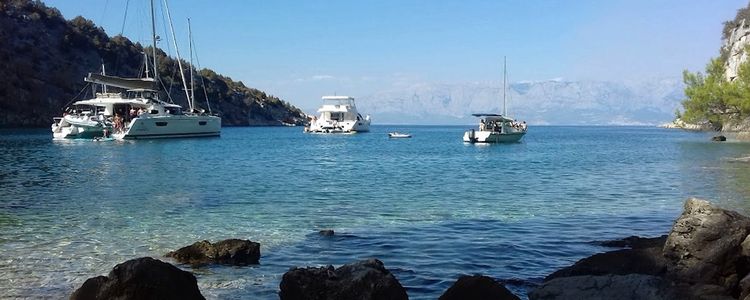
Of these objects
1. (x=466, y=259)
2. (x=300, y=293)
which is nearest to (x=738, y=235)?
(x=466, y=259)

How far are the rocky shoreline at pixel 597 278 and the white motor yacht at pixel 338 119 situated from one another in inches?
4698

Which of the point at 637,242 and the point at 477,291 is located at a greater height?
the point at 477,291

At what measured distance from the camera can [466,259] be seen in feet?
45.8

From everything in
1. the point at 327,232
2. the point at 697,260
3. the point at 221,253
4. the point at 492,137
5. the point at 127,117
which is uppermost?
the point at 127,117

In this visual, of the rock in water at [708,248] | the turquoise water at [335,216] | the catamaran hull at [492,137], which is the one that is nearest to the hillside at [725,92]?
the catamaran hull at [492,137]

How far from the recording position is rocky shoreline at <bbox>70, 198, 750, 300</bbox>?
8.10m

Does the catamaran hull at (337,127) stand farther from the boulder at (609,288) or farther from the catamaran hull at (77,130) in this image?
the boulder at (609,288)

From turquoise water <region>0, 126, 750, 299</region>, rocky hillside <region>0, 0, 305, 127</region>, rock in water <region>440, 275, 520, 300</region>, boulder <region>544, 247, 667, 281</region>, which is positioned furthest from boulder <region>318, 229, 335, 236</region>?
rocky hillside <region>0, 0, 305, 127</region>

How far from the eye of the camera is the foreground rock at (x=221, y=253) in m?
13.2

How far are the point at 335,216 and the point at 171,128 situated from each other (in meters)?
68.4

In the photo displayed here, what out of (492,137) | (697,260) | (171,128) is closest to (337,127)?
(171,128)

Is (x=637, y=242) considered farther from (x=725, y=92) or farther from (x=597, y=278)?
(x=725, y=92)

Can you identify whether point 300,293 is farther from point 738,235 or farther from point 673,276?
point 738,235

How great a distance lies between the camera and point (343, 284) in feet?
28.0
